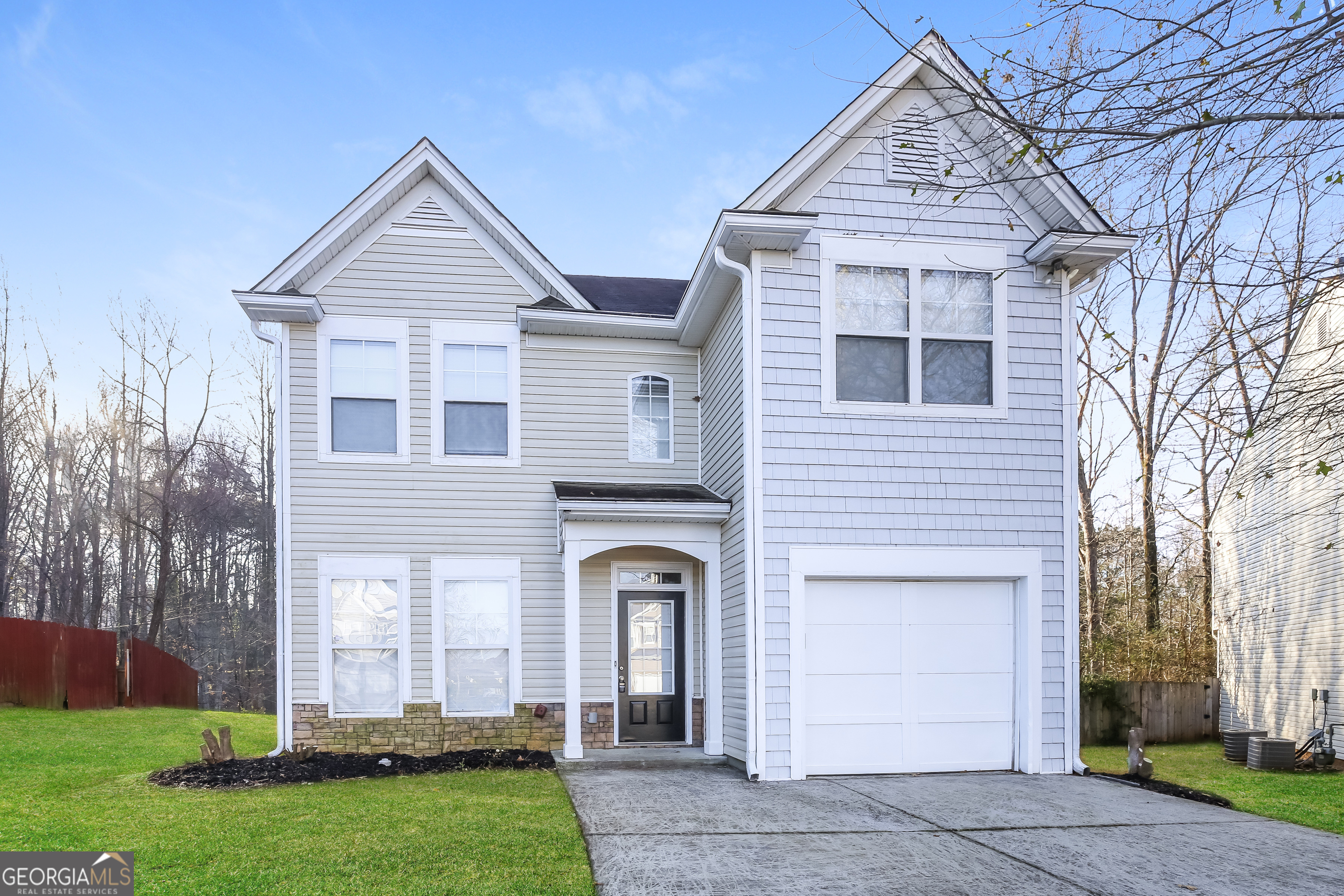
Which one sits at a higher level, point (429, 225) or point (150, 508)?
point (429, 225)

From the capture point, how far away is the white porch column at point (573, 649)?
33.1 ft

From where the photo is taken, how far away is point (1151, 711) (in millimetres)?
14875

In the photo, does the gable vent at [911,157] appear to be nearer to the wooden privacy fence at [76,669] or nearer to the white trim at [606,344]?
the white trim at [606,344]

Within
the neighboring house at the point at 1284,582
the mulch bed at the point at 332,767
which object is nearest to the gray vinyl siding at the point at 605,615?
the mulch bed at the point at 332,767

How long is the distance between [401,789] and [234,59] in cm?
1444

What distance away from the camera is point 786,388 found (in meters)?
8.83

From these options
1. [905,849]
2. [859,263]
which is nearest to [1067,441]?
[859,263]

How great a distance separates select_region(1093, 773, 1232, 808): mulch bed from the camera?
7910mm

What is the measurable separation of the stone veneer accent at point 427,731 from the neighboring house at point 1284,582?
9.18 metres

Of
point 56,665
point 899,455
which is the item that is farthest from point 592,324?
point 56,665

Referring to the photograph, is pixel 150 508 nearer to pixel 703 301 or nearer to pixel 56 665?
pixel 56 665

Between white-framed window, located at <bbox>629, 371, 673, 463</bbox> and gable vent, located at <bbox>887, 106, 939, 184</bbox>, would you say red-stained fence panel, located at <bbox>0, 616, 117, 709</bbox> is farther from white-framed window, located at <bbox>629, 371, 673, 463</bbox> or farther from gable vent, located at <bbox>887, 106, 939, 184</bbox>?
gable vent, located at <bbox>887, 106, 939, 184</bbox>

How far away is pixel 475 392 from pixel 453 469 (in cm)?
96

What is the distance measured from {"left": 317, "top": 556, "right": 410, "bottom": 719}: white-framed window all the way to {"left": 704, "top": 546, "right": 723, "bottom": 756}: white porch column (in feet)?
11.3
